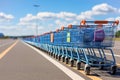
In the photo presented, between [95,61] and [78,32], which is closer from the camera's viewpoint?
[78,32]

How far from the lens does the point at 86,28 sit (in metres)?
11.4

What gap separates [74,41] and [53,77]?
8.51 ft

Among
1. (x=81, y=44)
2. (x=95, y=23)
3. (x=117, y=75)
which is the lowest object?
(x=117, y=75)

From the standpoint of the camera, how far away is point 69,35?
13.4m

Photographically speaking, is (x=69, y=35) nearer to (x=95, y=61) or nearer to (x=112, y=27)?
(x=95, y=61)

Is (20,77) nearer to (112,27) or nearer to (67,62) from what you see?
(112,27)

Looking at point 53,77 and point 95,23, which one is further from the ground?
point 95,23

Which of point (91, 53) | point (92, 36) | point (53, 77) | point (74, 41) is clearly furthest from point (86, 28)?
point (91, 53)

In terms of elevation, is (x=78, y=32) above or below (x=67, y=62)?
above

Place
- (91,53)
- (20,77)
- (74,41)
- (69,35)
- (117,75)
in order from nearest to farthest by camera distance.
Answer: (20,77) < (117,75) < (74,41) < (69,35) < (91,53)

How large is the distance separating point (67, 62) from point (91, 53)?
47.5 inches

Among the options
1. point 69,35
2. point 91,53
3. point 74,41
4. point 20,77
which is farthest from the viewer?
point 91,53

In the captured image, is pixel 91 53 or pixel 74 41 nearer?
pixel 74 41

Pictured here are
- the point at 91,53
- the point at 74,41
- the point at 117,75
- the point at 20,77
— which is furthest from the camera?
the point at 91,53
